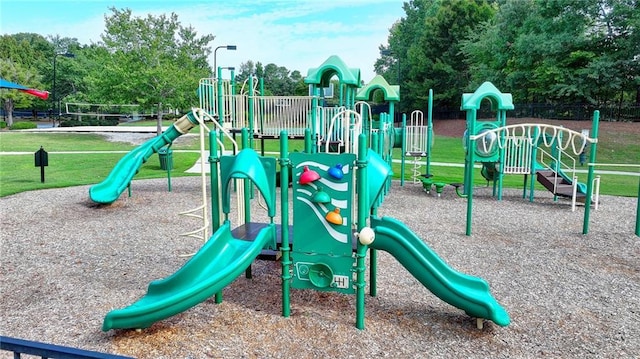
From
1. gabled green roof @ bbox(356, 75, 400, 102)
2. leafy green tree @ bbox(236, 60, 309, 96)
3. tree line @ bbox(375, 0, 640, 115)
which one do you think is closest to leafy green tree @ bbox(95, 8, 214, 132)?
gabled green roof @ bbox(356, 75, 400, 102)

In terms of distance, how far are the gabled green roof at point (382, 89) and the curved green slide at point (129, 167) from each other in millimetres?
6326

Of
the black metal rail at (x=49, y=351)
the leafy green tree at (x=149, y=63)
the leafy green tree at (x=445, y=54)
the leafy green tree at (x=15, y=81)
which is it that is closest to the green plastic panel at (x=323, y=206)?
the black metal rail at (x=49, y=351)

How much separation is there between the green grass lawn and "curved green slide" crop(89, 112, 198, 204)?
2964 mm

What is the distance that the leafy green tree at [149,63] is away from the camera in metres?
28.0

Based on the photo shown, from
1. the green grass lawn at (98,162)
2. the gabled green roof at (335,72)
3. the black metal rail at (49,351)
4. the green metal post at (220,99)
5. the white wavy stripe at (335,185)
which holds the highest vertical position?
the gabled green roof at (335,72)

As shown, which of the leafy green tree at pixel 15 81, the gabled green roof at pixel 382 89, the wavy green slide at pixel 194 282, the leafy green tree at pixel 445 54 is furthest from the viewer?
the leafy green tree at pixel 445 54

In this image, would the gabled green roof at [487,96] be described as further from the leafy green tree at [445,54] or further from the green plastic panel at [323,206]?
the leafy green tree at [445,54]

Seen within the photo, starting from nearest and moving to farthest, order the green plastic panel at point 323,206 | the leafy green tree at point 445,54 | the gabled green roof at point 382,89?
the green plastic panel at point 323,206 → the gabled green roof at point 382,89 → the leafy green tree at point 445,54

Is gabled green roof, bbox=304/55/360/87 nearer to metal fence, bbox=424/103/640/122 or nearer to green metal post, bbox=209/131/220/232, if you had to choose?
green metal post, bbox=209/131/220/232

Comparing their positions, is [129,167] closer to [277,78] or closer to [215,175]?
[215,175]

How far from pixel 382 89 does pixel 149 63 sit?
20797mm

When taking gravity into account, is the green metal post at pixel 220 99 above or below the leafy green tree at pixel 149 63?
below

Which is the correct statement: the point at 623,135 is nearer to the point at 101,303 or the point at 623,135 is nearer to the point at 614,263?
the point at 614,263

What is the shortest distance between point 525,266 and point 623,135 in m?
27.8
